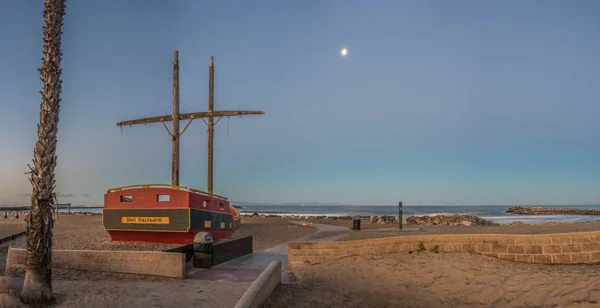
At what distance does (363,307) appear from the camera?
7.71 metres

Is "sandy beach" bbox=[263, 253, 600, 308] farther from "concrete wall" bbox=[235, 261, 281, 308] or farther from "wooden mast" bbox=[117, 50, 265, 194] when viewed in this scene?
"wooden mast" bbox=[117, 50, 265, 194]

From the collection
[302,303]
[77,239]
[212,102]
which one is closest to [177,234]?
[77,239]

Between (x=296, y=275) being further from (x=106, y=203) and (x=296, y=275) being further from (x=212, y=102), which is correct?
(x=212, y=102)

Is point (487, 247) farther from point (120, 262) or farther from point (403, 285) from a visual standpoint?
point (120, 262)

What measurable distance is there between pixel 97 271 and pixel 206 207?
6799 millimetres

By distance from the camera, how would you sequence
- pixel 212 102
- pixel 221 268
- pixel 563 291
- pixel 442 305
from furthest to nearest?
pixel 212 102, pixel 221 268, pixel 442 305, pixel 563 291

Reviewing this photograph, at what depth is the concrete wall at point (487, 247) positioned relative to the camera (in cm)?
861

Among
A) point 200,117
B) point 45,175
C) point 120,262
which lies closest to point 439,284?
point 120,262

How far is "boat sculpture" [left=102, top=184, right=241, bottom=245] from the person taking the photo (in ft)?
49.2

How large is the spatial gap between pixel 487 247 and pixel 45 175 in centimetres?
953

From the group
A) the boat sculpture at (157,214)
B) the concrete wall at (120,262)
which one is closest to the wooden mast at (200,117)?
the boat sculpture at (157,214)

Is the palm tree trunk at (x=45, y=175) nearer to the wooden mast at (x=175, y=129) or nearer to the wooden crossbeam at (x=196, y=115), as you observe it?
the wooden mast at (x=175, y=129)

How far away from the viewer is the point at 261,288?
275 inches

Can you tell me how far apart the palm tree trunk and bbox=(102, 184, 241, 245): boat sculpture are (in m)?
7.17
